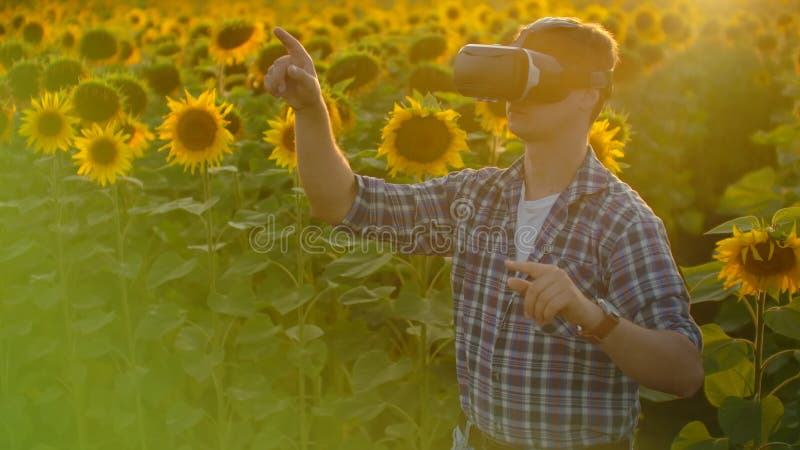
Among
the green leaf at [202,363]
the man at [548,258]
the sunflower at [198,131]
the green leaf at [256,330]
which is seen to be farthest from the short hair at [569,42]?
the green leaf at [202,363]

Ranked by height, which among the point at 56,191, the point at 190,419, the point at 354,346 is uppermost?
the point at 56,191

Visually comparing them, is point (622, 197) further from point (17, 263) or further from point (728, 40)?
point (728, 40)

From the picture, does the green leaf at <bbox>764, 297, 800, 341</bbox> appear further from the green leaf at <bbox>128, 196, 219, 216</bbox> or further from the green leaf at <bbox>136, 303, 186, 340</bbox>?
the green leaf at <bbox>136, 303, 186, 340</bbox>

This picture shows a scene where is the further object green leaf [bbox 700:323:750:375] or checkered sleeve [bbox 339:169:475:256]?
green leaf [bbox 700:323:750:375]

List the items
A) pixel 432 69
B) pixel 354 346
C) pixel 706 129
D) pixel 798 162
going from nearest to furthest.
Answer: pixel 354 346 < pixel 432 69 < pixel 798 162 < pixel 706 129

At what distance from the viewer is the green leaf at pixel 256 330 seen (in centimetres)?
367

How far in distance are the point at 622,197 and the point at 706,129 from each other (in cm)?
756

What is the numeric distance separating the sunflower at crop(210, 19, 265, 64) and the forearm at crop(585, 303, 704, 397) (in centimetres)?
368

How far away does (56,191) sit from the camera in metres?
3.84

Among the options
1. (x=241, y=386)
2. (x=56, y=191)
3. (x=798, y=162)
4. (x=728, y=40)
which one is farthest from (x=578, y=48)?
(x=728, y=40)

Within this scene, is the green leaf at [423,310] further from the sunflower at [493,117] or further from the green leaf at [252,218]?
the sunflower at [493,117]

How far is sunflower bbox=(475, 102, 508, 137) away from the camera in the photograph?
3.85 meters

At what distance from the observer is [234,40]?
5398 mm

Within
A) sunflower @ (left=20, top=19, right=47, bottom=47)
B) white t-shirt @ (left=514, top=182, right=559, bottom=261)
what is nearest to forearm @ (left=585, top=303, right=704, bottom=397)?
white t-shirt @ (left=514, top=182, right=559, bottom=261)
